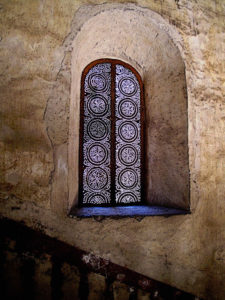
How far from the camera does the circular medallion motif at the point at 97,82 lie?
82.9 inches

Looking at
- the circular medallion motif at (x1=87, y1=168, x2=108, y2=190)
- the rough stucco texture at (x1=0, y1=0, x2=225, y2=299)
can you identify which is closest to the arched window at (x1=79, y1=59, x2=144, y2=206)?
the circular medallion motif at (x1=87, y1=168, x2=108, y2=190)

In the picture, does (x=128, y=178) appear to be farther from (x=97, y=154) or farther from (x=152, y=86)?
(x=152, y=86)

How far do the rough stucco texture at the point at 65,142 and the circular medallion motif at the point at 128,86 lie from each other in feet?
1.93

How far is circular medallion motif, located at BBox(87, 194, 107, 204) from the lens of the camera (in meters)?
1.99

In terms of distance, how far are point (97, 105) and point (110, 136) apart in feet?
1.10

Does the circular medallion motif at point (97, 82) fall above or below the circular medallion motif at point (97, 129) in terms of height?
above

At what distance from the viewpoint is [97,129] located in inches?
81.5

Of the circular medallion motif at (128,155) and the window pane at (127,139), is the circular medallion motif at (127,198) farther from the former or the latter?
the circular medallion motif at (128,155)

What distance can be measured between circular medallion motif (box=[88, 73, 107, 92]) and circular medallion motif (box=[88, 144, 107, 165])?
0.58m

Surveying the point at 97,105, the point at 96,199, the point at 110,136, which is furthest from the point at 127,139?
the point at 96,199

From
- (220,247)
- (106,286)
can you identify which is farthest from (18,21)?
(220,247)

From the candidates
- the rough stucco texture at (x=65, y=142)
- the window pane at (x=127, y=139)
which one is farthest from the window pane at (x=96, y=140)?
the rough stucco texture at (x=65, y=142)

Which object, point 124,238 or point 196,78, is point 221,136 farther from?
point 124,238

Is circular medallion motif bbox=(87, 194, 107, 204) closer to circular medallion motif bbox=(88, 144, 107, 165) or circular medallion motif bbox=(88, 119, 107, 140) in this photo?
circular medallion motif bbox=(88, 144, 107, 165)
